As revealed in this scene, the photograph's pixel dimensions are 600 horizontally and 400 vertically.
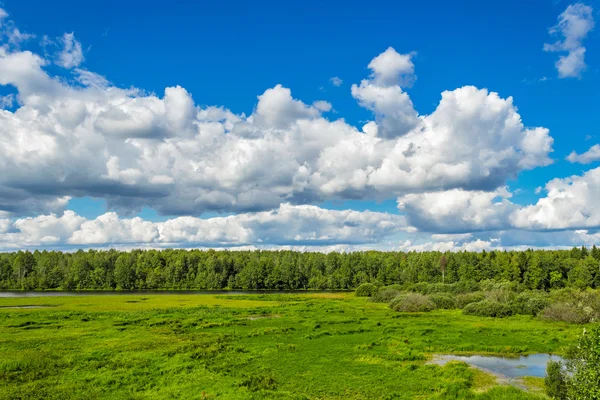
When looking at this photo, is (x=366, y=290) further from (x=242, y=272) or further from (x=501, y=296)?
(x=242, y=272)

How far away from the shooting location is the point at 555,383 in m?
26.9

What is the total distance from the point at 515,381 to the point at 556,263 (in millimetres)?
137166

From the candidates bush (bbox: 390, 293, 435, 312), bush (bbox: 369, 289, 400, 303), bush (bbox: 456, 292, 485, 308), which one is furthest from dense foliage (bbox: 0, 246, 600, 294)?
Result: bush (bbox: 390, 293, 435, 312)

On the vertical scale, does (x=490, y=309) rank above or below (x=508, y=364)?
below

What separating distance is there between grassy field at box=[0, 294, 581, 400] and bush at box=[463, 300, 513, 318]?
7886 millimetres

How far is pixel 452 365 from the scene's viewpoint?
3503 cm

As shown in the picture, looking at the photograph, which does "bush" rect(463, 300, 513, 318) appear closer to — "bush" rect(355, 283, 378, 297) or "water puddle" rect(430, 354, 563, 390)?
"water puddle" rect(430, 354, 563, 390)

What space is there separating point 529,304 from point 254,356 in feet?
199

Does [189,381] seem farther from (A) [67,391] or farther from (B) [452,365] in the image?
(B) [452,365]

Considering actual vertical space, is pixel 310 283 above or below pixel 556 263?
below

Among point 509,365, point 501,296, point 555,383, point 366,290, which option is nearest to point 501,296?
point 501,296

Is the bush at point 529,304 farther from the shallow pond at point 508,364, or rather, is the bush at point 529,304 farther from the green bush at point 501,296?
the shallow pond at point 508,364

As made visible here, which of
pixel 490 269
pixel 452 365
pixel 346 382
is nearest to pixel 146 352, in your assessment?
pixel 346 382

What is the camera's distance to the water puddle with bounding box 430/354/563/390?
33.2m
